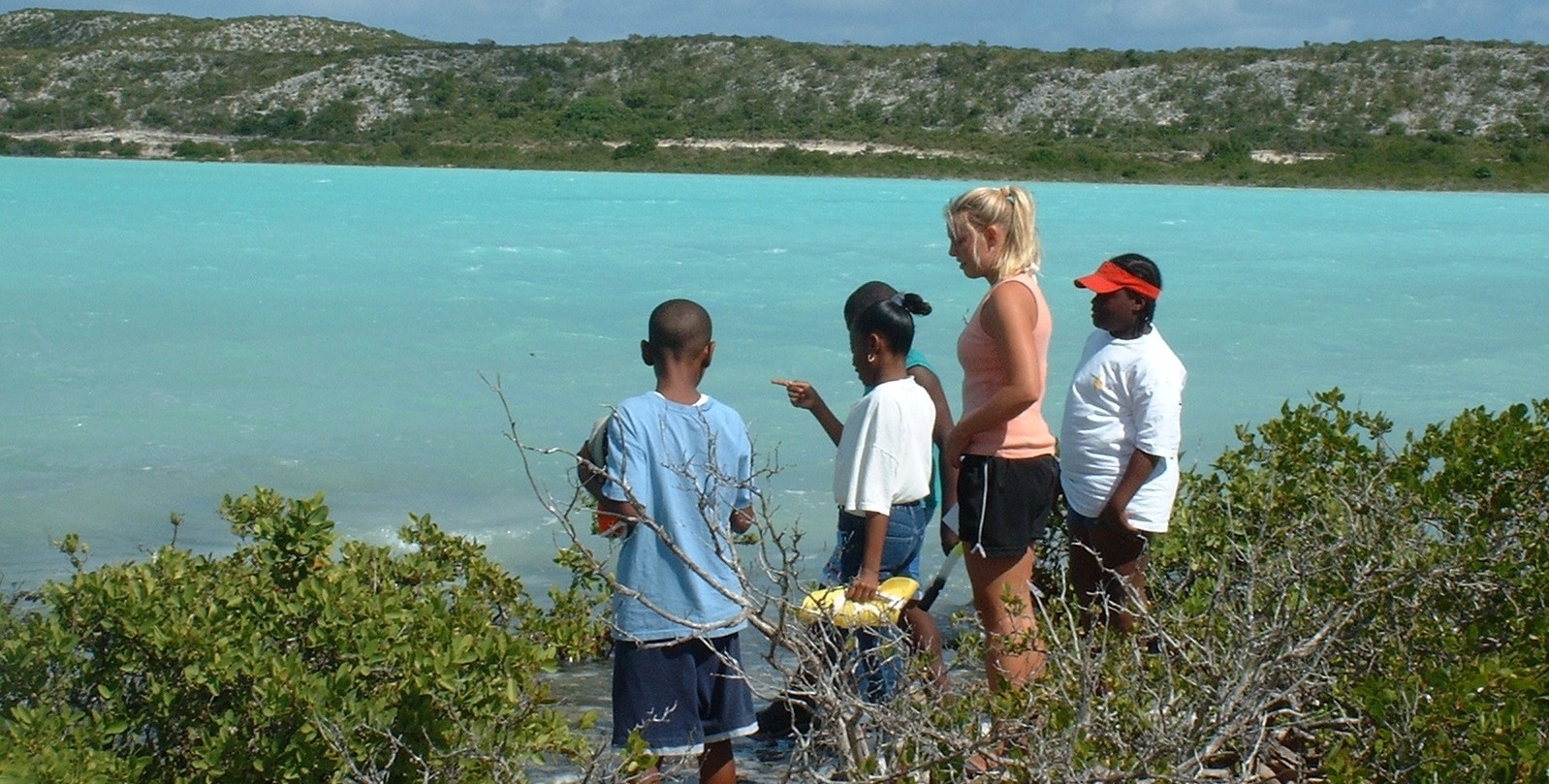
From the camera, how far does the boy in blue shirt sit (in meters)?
3.30

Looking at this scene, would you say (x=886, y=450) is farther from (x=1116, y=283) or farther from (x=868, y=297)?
(x=1116, y=283)

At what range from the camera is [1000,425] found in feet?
12.0

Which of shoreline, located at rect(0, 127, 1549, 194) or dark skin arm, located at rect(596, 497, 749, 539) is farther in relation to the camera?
shoreline, located at rect(0, 127, 1549, 194)

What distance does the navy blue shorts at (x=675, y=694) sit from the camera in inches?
131

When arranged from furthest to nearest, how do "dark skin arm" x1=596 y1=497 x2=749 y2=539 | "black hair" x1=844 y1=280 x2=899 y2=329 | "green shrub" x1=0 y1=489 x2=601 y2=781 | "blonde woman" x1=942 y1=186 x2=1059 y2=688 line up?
"black hair" x1=844 y1=280 x2=899 y2=329 < "blonde woman" x1=942 y1=186 x2=1059 y2=688 < "dark skin arm" x1=596 y1=497 x2=749 y2=539 < "green shrub" x1=0 y1=489 x2=601 y2=781

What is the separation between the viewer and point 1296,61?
235 feet

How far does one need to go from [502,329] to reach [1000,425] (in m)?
12.0

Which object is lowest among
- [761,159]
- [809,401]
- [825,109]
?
[761,159]

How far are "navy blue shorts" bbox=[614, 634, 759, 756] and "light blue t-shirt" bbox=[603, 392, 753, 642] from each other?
A: 64 millimetres

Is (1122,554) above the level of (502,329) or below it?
above

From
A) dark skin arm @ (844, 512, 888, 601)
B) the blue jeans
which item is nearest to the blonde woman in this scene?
the blue jeans

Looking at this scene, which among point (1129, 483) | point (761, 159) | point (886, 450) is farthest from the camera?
point (761, 159)

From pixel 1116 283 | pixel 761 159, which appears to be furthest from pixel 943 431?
pixel 761 159

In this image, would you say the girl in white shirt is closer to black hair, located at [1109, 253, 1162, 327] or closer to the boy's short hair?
black hair, located at [1109, 253, 1162, 327]
